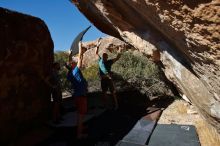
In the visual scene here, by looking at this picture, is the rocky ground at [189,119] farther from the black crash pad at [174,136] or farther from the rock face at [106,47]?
the rock face at [106,47]

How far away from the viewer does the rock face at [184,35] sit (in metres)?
2.40

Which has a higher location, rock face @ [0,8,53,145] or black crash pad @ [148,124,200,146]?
rock face @ [0,8,53,145]

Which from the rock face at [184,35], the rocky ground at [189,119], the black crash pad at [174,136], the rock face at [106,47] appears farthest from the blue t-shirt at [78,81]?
the rock face at [106,47]

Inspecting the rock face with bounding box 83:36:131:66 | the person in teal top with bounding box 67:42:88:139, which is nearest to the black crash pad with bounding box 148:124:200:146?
the person in teal top with bounding box 67:42:88:139

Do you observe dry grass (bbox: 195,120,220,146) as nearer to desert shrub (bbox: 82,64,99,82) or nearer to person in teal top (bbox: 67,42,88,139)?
person in teal top (bbox: 67,42,88,139)

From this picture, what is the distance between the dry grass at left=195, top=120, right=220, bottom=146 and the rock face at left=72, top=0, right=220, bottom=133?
1.13 meters

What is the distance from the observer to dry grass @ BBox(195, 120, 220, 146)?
5.03 meters

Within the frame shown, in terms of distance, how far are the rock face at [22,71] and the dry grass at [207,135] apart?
395cm

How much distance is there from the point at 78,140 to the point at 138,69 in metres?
5.02

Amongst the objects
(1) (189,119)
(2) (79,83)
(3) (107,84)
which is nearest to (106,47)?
(3) (107,84)

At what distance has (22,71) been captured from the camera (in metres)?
6.50

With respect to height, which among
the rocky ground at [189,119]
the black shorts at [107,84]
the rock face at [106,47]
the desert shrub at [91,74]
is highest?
the rock face at [106,47]

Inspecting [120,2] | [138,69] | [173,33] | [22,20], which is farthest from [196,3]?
[138,69]

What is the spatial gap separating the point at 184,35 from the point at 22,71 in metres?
4.56
